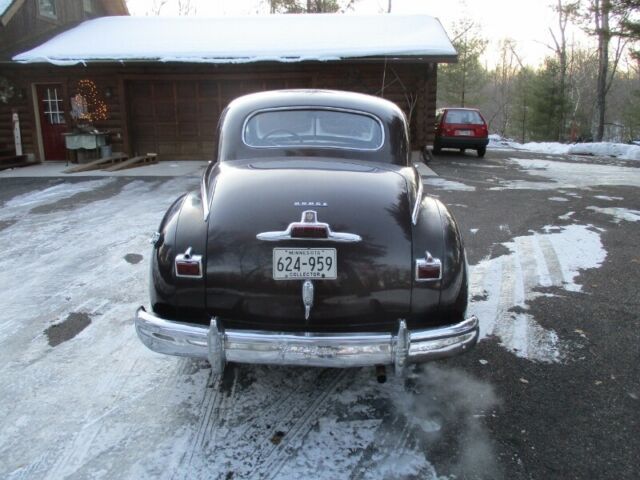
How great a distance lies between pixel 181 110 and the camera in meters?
15.3

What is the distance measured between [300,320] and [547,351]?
192 centimetres

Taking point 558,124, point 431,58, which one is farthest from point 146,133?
point 558,124

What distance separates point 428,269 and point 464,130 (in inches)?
581

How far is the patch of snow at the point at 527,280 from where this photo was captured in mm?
3725

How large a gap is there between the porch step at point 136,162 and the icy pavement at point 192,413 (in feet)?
30.8

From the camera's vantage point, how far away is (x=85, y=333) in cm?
385

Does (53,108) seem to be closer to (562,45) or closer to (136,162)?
(136,162)

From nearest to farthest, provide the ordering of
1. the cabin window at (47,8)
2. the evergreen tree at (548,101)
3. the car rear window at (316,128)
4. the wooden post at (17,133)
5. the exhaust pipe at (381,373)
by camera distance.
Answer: the exhaust pipe at (381,373) → the car rear window at (316,128) → the wooden post at (17,133) → the cabin window at (47,8) → the evergreen tree at (548,101)

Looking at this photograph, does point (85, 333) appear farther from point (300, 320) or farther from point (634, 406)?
point (634, 406)

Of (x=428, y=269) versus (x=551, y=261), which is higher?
(x=428, y=269)

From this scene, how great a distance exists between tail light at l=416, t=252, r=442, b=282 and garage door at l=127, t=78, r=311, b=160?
13103mm

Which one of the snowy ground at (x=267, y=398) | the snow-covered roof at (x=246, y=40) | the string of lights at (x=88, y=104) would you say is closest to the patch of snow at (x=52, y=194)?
the snowy ground at (x=267, y=398)

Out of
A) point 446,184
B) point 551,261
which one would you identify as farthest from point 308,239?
point 446,184

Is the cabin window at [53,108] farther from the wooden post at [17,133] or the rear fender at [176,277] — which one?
the rear fender at [176,277]
